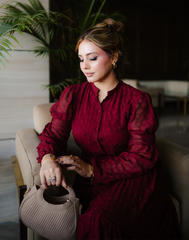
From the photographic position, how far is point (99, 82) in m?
1.50

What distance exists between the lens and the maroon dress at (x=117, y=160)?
1.18 metres

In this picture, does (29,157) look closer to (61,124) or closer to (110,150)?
(61,124)

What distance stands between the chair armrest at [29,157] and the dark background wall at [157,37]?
726cm

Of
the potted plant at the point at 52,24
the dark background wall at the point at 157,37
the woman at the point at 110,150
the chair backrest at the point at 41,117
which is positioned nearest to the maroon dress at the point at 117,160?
the woman at the point at 110,150

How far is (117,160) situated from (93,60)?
567mm

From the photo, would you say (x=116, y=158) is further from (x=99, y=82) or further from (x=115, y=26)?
(x=115, y=26)

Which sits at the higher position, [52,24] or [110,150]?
[52,24]

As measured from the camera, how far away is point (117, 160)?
1.36 metres

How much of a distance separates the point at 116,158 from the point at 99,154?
143 mm

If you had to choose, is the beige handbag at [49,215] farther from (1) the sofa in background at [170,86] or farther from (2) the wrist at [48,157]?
(1) the sofa in background at [170,86]

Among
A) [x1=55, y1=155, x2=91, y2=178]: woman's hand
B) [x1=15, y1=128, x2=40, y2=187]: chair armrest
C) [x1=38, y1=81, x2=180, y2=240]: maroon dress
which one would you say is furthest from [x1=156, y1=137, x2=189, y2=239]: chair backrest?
[x1=15, y1=128, x2=40, y2=187]: chair armrest

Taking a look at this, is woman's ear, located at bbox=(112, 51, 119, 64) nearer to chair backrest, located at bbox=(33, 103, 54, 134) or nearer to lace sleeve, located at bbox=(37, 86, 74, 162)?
lace sleeve, located at bbox=(37, 86, 74, 162)

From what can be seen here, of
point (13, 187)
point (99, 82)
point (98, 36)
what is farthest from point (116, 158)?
point (13, 187)

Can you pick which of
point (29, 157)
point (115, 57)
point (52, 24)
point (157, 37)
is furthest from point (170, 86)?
point (29, 157)
